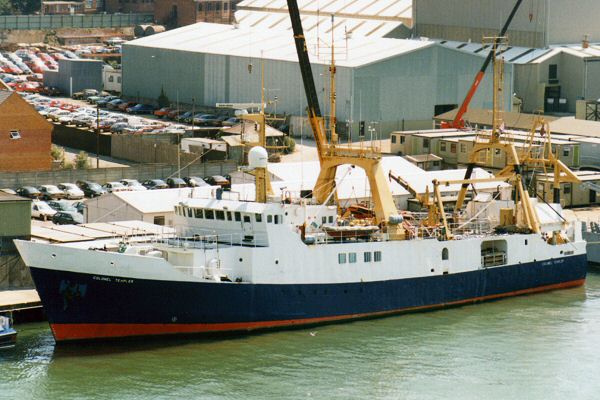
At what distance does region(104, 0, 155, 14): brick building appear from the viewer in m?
141

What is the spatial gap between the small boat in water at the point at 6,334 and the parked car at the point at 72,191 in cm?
2154

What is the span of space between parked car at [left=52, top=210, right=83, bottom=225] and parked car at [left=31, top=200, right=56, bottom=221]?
0.98 metres

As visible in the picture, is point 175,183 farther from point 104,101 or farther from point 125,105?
point 104,101

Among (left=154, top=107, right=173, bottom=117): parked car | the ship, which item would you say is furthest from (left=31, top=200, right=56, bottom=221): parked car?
(left=154, top=107, right=173, bottom=117): parked car

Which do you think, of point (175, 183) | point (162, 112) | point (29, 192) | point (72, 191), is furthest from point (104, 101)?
point (29, 192)

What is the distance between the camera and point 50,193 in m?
62.7

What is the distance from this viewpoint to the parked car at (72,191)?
62844 mm

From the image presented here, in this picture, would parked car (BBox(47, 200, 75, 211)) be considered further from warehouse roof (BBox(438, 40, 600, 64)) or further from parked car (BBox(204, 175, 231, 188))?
warehouse roof (BBox(438, 40, 600, 64))

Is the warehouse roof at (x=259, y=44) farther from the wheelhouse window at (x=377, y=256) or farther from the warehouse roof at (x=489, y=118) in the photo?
the wheelhouse window at (x=377, y=256)

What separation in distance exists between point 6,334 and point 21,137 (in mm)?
27629

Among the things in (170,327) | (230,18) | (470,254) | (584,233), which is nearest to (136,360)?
(170,327)

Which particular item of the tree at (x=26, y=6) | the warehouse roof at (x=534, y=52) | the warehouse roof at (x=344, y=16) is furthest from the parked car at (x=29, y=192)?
the tree at (x=26, y=6)

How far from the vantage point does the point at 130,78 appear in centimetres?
9719

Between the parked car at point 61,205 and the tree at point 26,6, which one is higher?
the tree at point 26,6
